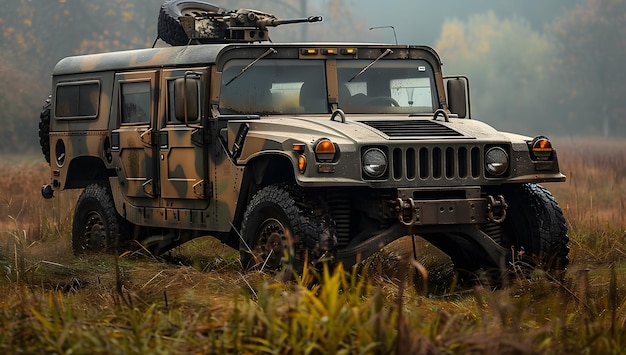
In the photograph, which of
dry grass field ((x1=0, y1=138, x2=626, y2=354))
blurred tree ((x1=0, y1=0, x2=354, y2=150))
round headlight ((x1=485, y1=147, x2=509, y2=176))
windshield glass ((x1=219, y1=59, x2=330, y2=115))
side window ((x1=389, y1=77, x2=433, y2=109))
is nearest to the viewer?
dry grass field ((x1=0, y1=138, x2=626, y2=354))

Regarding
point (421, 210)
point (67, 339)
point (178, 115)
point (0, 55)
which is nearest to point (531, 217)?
point (421, 210)

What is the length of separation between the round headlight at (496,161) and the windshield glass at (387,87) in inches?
53.5

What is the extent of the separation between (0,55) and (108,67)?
3232 centimetres

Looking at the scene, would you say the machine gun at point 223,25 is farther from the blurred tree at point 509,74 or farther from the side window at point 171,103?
the blurred tree at point 509,74

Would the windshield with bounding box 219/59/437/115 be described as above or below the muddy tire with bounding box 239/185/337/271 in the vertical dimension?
above

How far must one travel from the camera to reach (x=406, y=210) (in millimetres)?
9266

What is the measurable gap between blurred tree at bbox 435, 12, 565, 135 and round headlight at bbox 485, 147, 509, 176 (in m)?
62.7

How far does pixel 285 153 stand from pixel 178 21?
2965 mm

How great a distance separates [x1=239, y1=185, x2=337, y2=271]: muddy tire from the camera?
9141 millimetres

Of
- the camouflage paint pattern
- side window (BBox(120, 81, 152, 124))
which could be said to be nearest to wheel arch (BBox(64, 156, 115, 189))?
the camouflage paint pattern

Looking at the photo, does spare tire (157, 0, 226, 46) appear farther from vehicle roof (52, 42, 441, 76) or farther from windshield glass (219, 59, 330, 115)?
windshield glass (219, 59, 330, 115)

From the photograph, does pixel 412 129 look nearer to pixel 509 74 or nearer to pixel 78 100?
pixel 78 100

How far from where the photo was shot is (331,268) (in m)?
9.21

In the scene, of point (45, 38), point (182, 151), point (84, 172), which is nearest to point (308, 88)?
point (182, 151)
